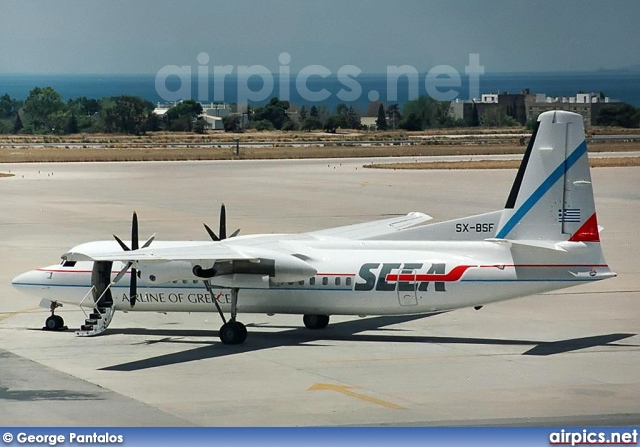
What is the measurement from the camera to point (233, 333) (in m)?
31.3

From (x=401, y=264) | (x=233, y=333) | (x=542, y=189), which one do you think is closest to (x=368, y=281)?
(x=401, y=264)

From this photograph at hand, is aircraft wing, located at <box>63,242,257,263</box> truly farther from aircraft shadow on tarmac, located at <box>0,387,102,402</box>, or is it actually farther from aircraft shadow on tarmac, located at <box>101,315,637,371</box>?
aircraft shadow on tarmac, located at <box>0,387,102,402</box>

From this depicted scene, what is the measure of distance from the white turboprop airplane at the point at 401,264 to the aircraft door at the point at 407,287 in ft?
0.08

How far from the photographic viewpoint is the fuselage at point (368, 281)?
29938 millimetres

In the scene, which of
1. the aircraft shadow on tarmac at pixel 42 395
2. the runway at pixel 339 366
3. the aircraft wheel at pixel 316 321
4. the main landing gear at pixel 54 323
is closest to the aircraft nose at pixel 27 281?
the main landing gear at pixel 54 323

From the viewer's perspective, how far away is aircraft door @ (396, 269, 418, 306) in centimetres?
3056

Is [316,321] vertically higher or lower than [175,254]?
lower

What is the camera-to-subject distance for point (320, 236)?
113 feet

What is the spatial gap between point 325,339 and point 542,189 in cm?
709

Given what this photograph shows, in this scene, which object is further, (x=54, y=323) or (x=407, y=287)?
(x=54, y=323)

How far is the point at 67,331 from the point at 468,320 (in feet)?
38.0

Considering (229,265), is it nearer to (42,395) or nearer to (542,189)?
(42,395)

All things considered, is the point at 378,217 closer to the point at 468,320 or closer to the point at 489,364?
the point at 468,320

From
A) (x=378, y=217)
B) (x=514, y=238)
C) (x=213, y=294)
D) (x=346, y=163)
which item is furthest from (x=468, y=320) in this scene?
(x=346, y=163)
